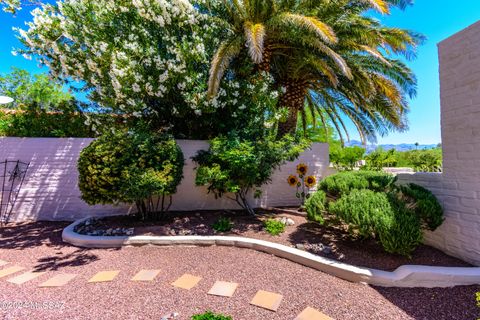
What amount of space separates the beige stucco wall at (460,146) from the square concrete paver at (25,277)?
5.86 m

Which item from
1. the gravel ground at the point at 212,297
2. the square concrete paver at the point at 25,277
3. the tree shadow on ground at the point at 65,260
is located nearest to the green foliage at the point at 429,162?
the gravel ground at the point at 212,297

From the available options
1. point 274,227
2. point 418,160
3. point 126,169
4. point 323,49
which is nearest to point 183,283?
point 274,227

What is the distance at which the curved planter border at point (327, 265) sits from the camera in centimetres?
295

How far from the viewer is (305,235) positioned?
4625 millimetres

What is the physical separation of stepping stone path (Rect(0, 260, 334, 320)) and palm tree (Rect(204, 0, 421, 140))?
3630 mm

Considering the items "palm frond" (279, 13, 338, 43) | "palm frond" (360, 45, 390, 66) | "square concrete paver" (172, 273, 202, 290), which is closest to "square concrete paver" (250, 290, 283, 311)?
"square concrete paver" (172, 273, 202, 290)

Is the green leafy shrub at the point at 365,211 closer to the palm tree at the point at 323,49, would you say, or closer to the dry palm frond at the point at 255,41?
the palm tree at the point at 323,49

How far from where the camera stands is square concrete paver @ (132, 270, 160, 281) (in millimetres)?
3293

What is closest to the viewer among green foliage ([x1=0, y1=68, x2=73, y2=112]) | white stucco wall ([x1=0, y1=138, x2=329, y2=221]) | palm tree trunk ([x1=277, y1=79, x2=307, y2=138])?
white stucco wall ([x1=0, y1=138, x2=329, y2=221])

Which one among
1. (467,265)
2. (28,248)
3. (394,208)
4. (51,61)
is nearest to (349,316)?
(394,208)

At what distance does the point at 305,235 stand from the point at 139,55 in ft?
16.5

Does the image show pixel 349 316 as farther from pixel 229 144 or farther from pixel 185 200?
pixel 185 200

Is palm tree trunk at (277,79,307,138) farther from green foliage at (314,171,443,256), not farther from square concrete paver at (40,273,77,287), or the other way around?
square concrete paver at (40,273,77,287)

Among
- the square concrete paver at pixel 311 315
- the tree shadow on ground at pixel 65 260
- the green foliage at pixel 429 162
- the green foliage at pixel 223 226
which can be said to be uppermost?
the green foliage at pixel 429 162
